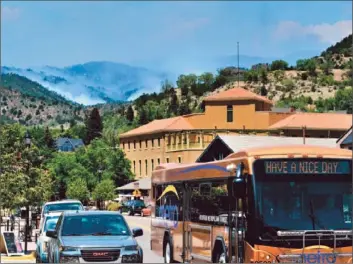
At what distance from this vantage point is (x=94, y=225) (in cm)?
1791

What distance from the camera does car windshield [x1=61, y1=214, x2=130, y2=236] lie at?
1764 cm

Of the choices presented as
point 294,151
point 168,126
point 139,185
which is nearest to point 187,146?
point 139,185

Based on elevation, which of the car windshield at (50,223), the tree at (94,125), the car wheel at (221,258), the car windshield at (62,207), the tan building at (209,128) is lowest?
the car wheel at (221,258)

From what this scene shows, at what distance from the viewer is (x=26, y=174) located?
119ft

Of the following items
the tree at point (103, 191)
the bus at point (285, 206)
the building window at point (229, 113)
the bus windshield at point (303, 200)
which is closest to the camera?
the bus at point (285, 206)

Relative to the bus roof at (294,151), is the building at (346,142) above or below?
above

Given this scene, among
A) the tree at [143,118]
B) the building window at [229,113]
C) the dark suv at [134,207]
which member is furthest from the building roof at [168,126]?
the tree at [143,118]

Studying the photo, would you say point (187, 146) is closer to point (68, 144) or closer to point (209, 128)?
point (209, 128)

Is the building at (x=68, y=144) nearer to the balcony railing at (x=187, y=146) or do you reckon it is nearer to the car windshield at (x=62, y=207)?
the balcony railing at (x=187, y=146)

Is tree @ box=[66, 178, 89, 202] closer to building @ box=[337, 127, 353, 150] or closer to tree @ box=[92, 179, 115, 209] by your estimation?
tree @ box=[92, 179, 115, 209]

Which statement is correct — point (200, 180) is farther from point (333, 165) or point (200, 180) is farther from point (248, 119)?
point (248, 119)

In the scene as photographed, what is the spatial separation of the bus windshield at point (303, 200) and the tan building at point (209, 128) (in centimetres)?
4721

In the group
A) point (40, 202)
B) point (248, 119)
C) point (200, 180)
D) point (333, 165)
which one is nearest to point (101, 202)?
point (248, 119)

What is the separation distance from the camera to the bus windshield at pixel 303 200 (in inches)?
619
